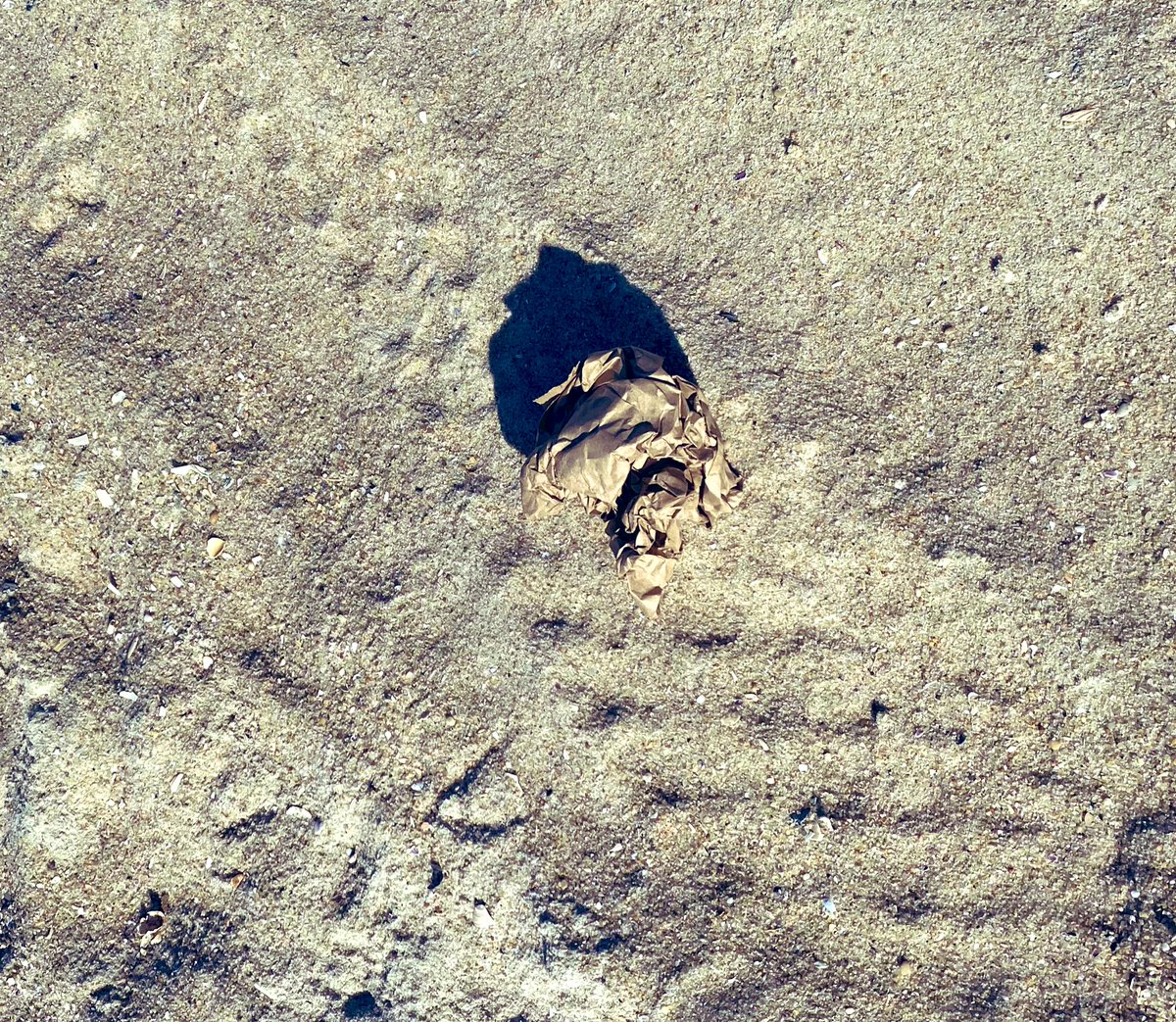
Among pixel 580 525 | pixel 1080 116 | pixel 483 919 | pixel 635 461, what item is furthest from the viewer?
pixel 1080 116

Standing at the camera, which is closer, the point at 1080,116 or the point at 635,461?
the point at 635,461

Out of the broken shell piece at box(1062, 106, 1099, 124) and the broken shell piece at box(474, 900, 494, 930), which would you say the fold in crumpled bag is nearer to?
the broken shell piece at box(474, 900, 494, 930)

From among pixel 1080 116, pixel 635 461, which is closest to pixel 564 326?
pixel 635 461

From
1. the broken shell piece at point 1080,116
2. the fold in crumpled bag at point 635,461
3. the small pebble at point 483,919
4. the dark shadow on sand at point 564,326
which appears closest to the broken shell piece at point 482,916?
the small pebble at point 483,919

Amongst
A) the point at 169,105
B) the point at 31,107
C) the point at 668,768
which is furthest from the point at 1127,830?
the point at 31,107

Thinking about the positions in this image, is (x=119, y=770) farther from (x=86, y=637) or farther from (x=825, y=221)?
(x=825, y=221)

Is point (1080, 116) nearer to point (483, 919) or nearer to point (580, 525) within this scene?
point (580, 525)
